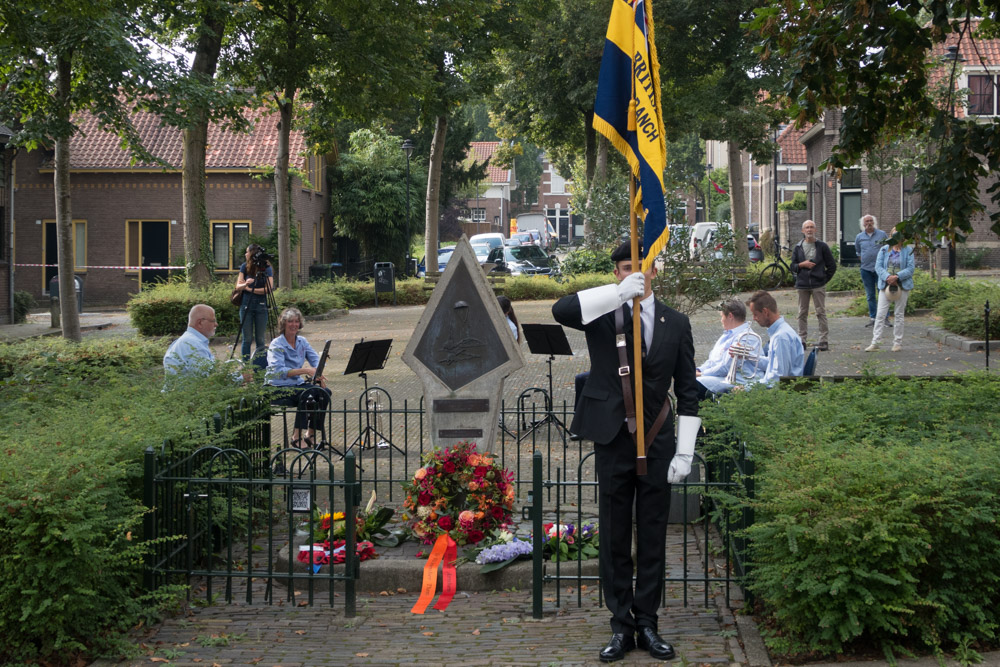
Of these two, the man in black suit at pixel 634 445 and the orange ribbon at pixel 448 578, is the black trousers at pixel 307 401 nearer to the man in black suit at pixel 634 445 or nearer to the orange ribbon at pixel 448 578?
the orange ribbon at pixel 448 578

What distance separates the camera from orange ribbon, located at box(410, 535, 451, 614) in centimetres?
596

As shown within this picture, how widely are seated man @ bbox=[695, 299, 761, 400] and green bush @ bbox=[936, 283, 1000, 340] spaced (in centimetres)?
792

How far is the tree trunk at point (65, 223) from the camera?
15.8m

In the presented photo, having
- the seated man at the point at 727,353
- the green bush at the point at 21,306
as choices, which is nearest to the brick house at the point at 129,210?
the green bush at the point at 21,306

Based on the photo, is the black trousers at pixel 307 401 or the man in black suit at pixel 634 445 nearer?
the man in black suit at pixel 634 445

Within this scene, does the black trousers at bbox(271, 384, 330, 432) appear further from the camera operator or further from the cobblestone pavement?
the camera operator

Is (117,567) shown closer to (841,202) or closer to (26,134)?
(26,134)

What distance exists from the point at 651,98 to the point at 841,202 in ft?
119

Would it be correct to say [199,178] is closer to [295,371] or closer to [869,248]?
[295,371]

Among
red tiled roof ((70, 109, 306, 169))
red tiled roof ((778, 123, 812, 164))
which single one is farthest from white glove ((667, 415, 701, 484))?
red tiled roof ((778, 123, 812, 164))

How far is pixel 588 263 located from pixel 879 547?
2758 centimetres

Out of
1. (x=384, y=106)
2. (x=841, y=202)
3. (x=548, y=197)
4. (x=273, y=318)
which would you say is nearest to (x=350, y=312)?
(x=384, y=106)

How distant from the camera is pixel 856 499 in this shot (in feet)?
15.2

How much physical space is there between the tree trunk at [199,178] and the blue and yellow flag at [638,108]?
16.1m
